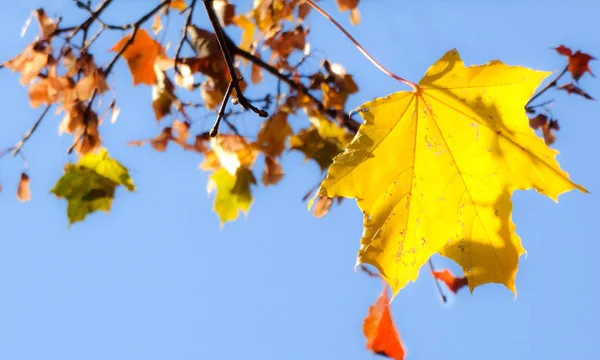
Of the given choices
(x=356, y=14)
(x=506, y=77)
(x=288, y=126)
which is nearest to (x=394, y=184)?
(x=506, y=77)

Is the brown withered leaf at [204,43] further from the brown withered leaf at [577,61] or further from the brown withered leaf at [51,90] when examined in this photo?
the brown withered leaf at [577,61]

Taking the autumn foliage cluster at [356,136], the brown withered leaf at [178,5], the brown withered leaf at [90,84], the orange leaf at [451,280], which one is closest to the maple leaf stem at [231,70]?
the autumn foliage cluster at [356,136]

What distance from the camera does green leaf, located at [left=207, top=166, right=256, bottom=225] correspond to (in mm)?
2254

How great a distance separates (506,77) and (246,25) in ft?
4.76

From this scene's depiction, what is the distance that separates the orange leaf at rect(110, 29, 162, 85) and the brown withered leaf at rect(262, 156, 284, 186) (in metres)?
0.53

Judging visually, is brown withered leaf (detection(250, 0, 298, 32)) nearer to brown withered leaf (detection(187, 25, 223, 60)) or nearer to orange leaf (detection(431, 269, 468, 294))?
brown withered leaf (detection(187, 25, 223, 60))

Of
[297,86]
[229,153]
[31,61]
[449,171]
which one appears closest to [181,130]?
[229,153]

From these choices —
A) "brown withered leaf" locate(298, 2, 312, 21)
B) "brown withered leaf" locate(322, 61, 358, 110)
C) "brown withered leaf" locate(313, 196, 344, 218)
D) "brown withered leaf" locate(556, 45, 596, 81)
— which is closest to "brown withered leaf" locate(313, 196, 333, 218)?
"brown withered leaf" locate(313, 196, 344, 218)

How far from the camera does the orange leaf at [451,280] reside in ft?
7.19

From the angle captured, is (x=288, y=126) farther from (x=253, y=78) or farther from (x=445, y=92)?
(x=445, y=92)

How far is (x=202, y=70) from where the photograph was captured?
85.6 inches

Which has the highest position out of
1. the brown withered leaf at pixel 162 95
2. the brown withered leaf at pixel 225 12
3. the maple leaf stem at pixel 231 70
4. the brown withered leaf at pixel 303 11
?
the brown withered leaf at pixel 303 11

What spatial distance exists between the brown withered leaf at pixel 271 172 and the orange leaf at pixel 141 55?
528 mm

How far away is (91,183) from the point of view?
2100mm
